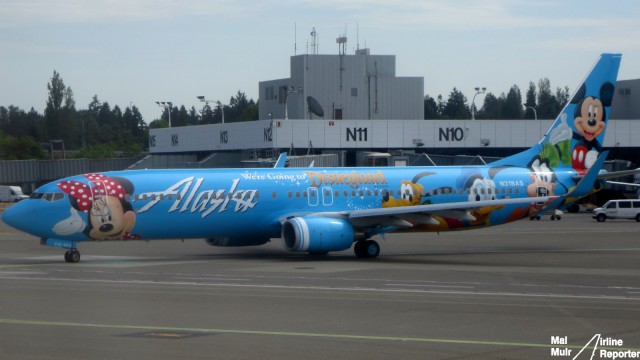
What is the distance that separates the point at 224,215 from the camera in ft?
126

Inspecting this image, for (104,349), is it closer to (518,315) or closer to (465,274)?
(518,315)

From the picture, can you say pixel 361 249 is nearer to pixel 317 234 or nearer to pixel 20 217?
pixel 317 234

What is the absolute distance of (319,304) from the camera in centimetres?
2356

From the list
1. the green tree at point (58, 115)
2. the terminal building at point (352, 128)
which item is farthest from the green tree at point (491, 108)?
the green tree at point (58, 115)

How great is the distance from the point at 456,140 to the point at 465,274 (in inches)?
2015

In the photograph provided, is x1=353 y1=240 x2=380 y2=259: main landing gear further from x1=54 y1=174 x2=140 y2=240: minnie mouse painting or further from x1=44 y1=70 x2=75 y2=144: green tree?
x1=44 y1=70 x2=75 y2=144: green tree

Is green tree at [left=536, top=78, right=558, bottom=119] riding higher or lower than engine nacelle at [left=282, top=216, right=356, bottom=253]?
higher

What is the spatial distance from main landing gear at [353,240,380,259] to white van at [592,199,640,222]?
3823cm

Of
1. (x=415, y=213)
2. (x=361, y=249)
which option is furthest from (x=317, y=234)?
(x=415, y=213)

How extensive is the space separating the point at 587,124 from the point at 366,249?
1384 cm

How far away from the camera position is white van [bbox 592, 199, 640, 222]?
73.2 m

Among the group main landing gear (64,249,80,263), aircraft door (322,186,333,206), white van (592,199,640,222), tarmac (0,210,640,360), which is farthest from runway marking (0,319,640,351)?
white van (592,199,640,222)

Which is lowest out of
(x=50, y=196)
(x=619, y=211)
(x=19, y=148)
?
(x=619, y=211)

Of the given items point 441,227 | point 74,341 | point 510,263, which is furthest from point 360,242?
point 74,341
